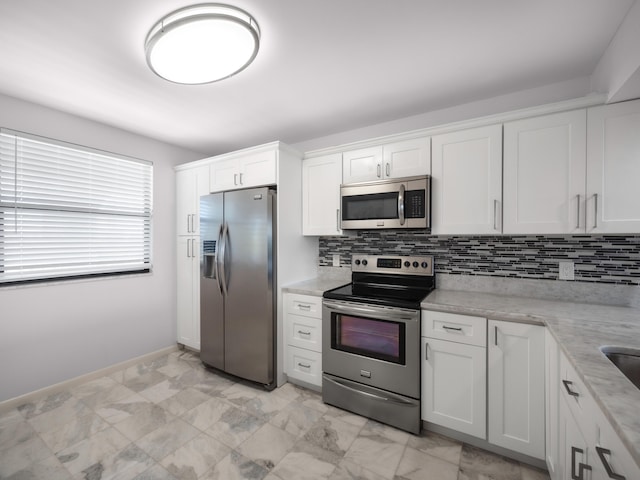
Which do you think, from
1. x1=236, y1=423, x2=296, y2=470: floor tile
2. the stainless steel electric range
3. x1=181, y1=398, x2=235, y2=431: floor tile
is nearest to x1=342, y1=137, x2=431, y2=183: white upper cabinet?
the stainless steel electric range

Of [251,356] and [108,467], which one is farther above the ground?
[251,356]

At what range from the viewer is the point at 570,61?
1.77 m

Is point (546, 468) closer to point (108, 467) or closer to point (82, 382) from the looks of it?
point (108, 467)

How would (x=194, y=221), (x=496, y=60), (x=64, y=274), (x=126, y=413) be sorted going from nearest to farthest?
(x=496, y=60) → (x=126, y=413) → (x=64, y=274) → (x=194, y=221)

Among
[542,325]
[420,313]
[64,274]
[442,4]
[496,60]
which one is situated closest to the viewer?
[442,4]

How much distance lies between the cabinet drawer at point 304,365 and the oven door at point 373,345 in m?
0.13

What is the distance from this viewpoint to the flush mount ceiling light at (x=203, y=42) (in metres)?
1.32

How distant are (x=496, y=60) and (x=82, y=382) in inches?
162

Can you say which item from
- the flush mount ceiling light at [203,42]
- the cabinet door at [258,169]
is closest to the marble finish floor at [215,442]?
the cabinet door at [258,169]

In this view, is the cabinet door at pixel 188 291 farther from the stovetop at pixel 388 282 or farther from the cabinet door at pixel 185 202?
the stovetop at pixel 388 282

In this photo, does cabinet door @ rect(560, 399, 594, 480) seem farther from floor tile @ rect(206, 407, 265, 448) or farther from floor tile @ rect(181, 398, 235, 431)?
floor tile @ rect(181, 398, 235, 431)

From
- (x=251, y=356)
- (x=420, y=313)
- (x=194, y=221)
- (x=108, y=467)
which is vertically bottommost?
(x=108, y=467)

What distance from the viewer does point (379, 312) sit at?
6.63ft

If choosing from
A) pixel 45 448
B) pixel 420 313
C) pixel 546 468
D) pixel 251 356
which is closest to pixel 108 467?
pixel 45 448
